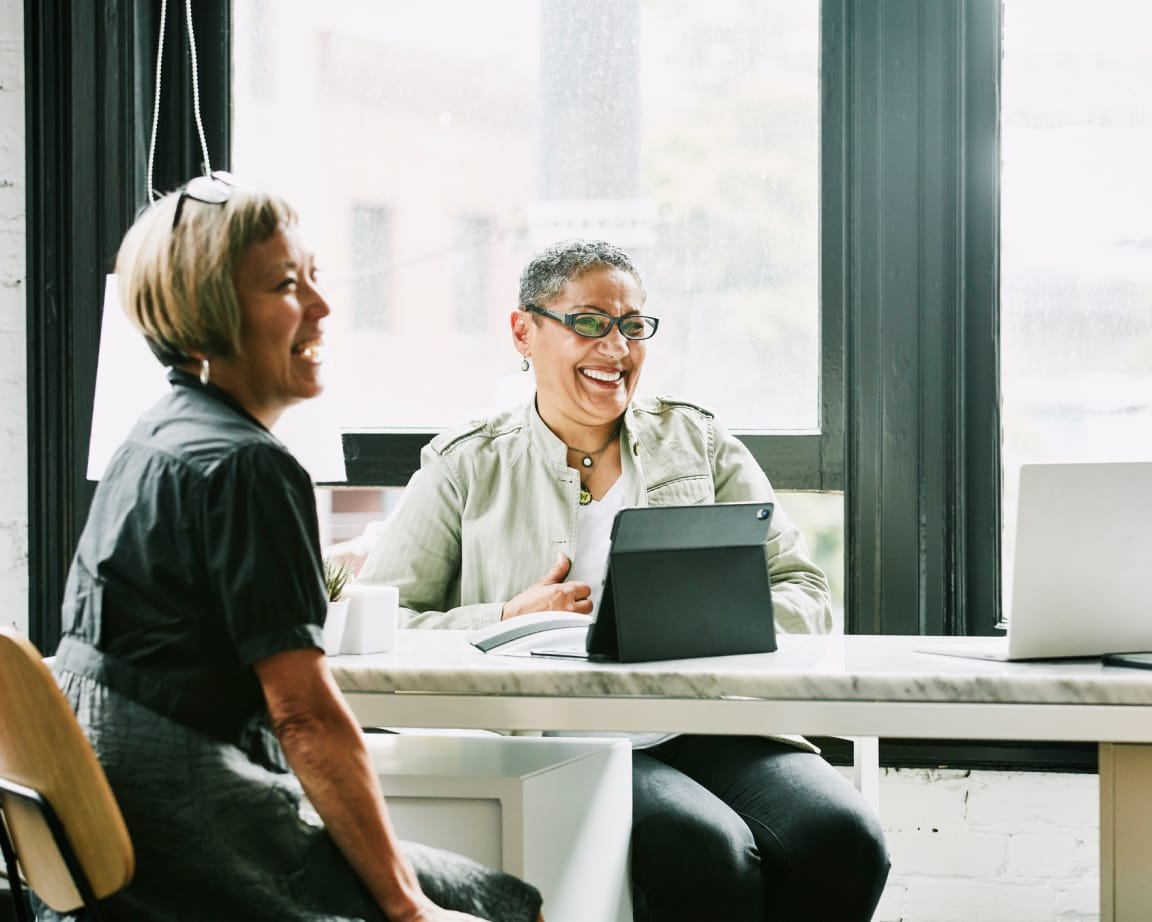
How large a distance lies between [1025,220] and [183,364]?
6.14 feet

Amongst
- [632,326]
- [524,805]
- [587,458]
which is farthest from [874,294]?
[524,805]

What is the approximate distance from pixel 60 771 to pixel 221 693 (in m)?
0.15

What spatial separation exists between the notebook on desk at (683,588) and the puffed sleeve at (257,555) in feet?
1.47

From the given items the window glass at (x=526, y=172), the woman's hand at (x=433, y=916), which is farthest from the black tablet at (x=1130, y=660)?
the window glass at (x=526, y=172)

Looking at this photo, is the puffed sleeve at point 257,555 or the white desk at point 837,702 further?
the white desk at point 837,702

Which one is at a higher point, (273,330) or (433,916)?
(273,330)

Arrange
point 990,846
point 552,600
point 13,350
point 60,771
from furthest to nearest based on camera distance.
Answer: point 13,350, point 990,846, point 552,600, point 60,771

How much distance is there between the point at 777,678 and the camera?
146cm

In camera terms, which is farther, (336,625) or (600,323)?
(600,323)

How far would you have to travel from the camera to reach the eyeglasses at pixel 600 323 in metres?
2.25

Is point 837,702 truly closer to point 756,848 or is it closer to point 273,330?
point 756,848

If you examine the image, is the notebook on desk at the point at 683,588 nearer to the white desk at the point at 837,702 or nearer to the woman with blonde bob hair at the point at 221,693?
the white desk at the point at 837,702

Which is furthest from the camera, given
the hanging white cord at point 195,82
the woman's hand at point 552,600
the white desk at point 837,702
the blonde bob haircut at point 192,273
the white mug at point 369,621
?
the hanging white cord at point 195,82

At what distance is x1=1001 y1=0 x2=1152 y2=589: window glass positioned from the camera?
256 centimetres
